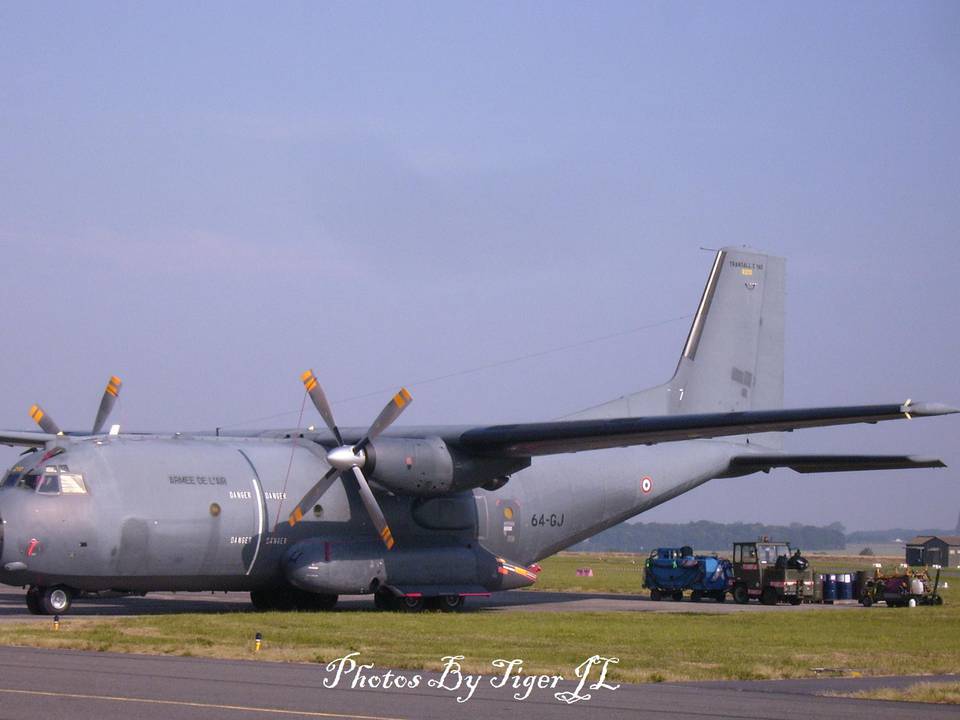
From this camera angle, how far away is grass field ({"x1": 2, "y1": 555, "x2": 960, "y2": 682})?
1703cm

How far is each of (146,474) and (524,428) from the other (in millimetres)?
7340

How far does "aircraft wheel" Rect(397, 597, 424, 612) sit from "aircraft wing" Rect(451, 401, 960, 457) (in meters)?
3.40

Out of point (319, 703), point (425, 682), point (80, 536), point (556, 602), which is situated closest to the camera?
point (319, 703)

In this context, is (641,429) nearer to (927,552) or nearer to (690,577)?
(690,577)

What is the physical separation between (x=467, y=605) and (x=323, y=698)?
1855cm

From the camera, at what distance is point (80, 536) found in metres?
23.7

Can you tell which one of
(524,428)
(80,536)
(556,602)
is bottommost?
(556,602)

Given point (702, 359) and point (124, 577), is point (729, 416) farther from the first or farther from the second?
point (124, 577)

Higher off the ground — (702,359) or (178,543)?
(702,359)

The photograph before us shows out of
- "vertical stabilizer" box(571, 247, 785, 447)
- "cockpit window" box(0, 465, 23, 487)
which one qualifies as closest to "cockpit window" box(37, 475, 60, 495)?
"cockpit window" box(0, 465, 23, 487)

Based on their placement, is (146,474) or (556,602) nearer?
(146,474)

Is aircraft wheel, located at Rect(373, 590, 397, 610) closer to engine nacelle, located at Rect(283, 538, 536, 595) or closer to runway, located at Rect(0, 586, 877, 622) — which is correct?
engine nacelle, located at Rect(283, 538, 536, 595)

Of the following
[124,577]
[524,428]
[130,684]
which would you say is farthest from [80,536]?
[130,684]

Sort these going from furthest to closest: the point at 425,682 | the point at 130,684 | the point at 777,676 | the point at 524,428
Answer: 1. the point at 524,428
2. the point at 777,676
3. the point at 425,682
4. the point at 130,684
